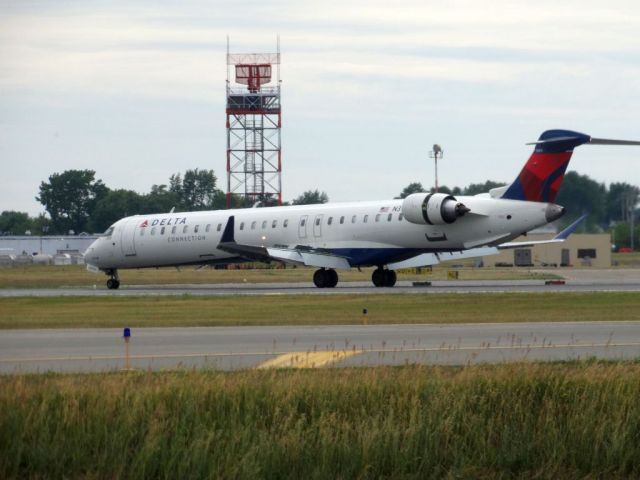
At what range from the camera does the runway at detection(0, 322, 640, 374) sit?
20.0m

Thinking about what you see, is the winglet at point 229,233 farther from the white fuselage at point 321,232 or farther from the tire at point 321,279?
the tire at point 321,279

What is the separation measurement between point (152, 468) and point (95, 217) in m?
114

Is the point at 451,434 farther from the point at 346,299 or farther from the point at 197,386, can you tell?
the point at 346,299

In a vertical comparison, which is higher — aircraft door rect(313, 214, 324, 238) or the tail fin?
the tail fin

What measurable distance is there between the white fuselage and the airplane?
0.04 m

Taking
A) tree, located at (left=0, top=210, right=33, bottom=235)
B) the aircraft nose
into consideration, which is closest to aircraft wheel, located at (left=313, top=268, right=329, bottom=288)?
the aircraft nose

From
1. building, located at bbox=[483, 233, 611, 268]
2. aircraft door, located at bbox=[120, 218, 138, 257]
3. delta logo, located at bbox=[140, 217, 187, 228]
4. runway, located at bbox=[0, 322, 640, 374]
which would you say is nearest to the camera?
runway, located at bbox=[0, 322, 640, 374]

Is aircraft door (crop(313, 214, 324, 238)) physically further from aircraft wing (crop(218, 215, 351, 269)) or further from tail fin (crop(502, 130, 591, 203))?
tail fin (crop(502, 130, 591, 203))

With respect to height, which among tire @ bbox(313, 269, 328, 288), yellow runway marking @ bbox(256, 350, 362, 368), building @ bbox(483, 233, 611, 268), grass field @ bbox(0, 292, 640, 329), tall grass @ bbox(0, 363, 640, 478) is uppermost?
building @ bbox(483, 233, 611, 268)

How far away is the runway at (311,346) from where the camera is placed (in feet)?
65.7

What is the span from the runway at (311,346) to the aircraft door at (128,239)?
1013 inches

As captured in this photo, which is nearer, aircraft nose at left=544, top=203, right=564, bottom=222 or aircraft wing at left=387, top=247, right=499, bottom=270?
aircraft nose at left=544, top=203, right=564, bottom=222

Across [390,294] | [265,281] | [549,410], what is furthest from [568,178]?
[549,410]

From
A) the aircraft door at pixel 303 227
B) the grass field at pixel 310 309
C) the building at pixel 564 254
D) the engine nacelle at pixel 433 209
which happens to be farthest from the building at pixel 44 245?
the grass field at pixel 310 309
